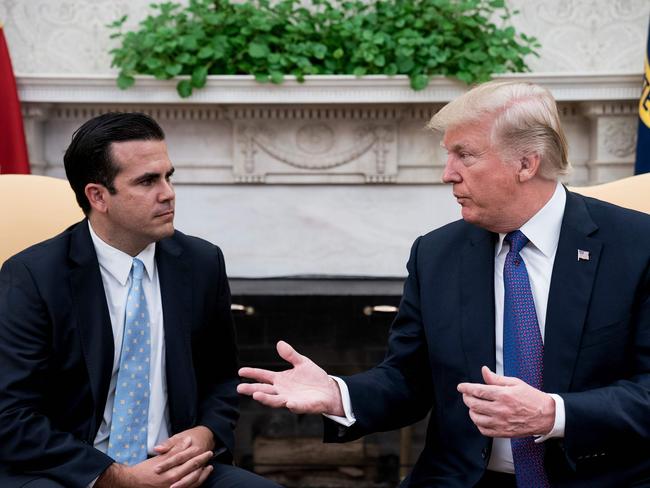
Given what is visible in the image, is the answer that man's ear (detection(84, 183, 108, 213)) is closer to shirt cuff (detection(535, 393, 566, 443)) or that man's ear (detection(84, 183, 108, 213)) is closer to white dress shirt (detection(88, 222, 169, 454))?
white dress shirt (detection(88, 222, 169, 454))

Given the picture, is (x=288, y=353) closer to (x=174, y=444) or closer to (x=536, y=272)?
(x=174, y=444)

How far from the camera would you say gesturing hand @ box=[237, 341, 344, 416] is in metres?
1.64

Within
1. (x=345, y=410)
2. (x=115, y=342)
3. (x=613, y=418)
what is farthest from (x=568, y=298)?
(x=115, y=342)

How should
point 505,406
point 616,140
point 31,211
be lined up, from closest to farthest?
point 505,406
point 31,211
point 616,140

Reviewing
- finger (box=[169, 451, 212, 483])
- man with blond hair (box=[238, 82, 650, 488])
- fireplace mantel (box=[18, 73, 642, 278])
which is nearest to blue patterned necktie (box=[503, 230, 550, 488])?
man with blond hair (box=[238, 82, 650, 488])

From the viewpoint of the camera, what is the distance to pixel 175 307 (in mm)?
1984

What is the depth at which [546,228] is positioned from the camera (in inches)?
70.1

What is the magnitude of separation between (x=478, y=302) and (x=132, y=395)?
74 cm

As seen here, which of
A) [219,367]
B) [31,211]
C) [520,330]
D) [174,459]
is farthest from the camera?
[31,211]

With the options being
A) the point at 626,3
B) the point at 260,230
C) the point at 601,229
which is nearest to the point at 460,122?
the point at 601,229

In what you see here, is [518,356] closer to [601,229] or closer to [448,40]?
[601,229]

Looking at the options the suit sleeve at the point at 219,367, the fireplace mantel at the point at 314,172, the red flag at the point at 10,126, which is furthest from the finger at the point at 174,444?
the red flag at the point at 10,126

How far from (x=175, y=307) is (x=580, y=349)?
86 cm

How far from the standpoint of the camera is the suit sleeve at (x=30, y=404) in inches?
69.9
